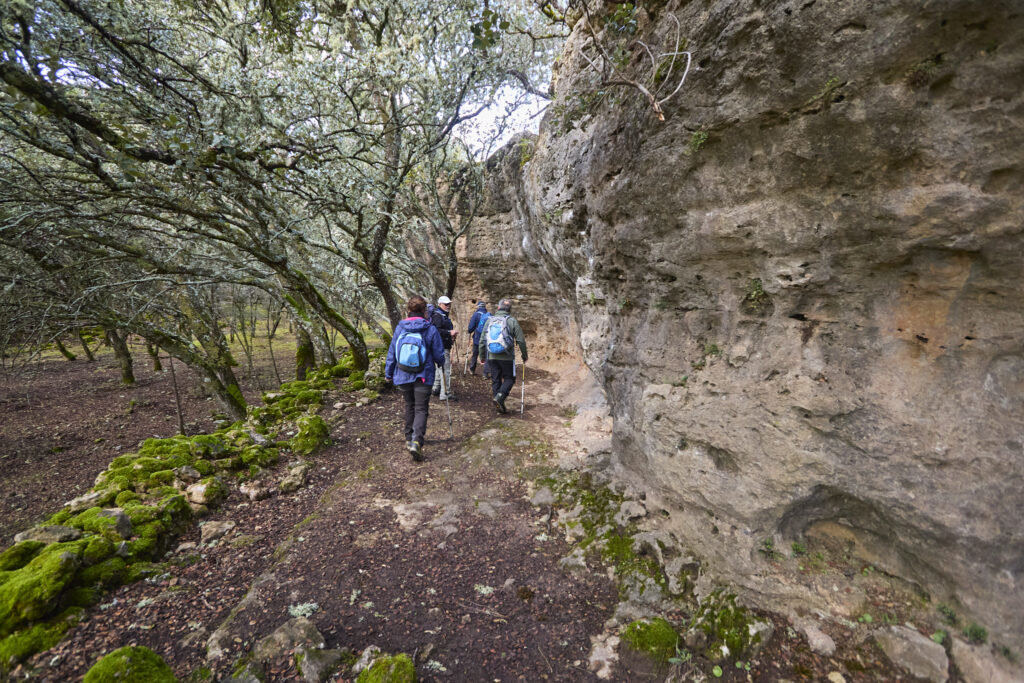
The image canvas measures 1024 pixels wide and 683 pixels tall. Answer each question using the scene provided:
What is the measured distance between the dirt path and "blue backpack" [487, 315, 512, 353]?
2.79m

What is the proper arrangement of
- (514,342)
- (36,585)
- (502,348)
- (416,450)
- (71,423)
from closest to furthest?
(36,585) → (416,450) → (502,348) → (514,342) → (71,423)

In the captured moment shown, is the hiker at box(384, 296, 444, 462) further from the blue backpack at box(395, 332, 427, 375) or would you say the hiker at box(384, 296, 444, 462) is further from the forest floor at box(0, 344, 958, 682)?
the forest floor at box(0, 344, 958, 682)

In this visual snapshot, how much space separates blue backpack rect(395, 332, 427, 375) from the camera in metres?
6.09

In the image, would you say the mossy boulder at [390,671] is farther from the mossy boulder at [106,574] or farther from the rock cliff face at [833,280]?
the rock cliff face at [833,280]

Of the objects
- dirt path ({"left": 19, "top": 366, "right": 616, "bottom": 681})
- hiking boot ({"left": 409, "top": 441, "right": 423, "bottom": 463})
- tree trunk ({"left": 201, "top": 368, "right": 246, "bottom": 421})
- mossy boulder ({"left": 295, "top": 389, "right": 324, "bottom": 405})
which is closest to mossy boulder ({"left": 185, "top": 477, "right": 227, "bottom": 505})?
dirt path ({"left": 19, "top": 366, "right": 616, "bottom": 681})

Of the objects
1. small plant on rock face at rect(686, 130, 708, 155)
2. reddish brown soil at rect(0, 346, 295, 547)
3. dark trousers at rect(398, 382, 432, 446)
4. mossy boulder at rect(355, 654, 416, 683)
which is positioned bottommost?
reddish brown soil at rect(0, 346, 295, 547)

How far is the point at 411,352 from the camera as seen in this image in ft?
19.9

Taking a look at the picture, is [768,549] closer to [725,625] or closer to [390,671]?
[725,625]

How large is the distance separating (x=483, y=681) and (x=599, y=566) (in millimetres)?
1538

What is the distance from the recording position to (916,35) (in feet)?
8.59

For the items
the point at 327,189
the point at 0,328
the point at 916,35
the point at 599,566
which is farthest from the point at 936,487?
the point at 0,328

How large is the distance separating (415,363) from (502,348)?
8.17ft

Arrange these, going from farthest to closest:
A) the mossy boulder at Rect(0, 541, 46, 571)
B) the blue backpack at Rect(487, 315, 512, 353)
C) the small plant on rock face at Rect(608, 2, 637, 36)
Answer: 1. the blue backpack at Rect(487, 315, 512, 353)
2. the small plant on rock face at Rect(608, 2, 637, 36)
3. the mossy boulder at Rect(0, 541, 46, 571)

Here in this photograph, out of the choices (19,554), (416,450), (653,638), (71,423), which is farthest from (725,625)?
(71,423)
